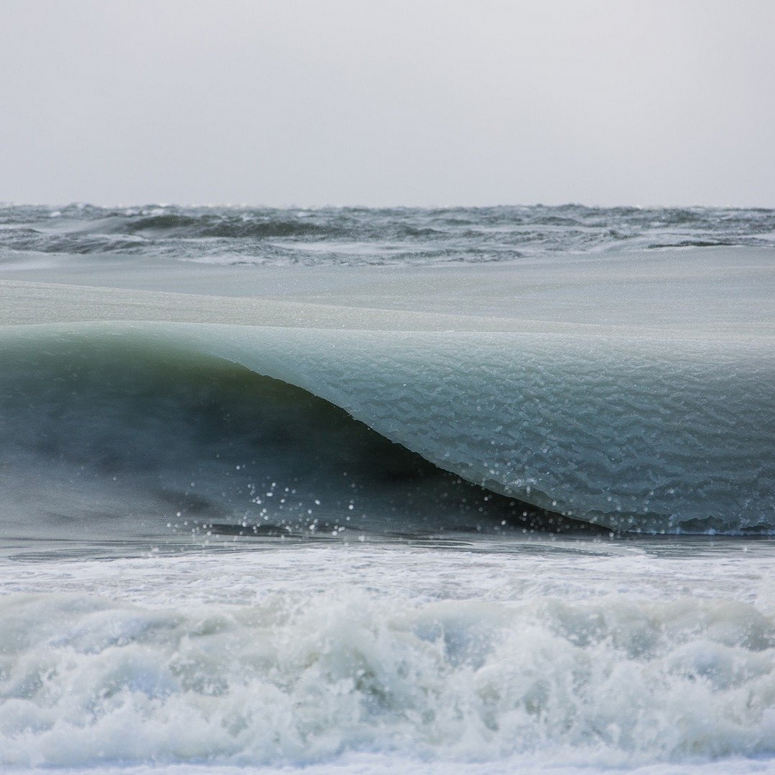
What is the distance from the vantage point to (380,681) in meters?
1.32

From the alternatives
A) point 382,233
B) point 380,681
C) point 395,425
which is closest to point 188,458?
point 395,425

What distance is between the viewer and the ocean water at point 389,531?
1250 millimetres

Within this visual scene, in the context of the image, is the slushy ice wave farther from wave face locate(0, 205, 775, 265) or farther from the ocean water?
wave face locate(0, 205, 775, 265)

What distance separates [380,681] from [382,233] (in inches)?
336

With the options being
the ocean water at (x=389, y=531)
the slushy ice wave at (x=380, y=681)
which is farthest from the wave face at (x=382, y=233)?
the slushy ice wave at (x=380, y=681)

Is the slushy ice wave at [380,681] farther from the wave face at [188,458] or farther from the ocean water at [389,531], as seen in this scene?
the wave face at [188,458]

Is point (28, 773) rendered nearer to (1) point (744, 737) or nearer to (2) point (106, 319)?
(1) point (744, 737)

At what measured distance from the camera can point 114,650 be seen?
1330 millimetres

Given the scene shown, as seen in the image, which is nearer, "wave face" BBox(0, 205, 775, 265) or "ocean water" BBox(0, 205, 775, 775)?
"ocean water" BBox(0, 205, 775, 775)

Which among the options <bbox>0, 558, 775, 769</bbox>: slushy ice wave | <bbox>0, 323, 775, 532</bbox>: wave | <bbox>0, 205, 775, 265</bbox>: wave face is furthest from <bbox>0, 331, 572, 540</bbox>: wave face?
<bbox>0, 205, 775, 265</bbox>: wave face

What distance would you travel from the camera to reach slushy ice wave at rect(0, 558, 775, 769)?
122 centimetres

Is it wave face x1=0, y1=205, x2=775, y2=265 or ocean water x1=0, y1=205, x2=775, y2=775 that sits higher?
wave face x1=0, y1=205, x2=775, y2=265

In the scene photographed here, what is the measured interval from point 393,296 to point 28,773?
3.79m

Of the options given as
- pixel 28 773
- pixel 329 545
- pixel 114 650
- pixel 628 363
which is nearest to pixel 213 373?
pixel 329 545
